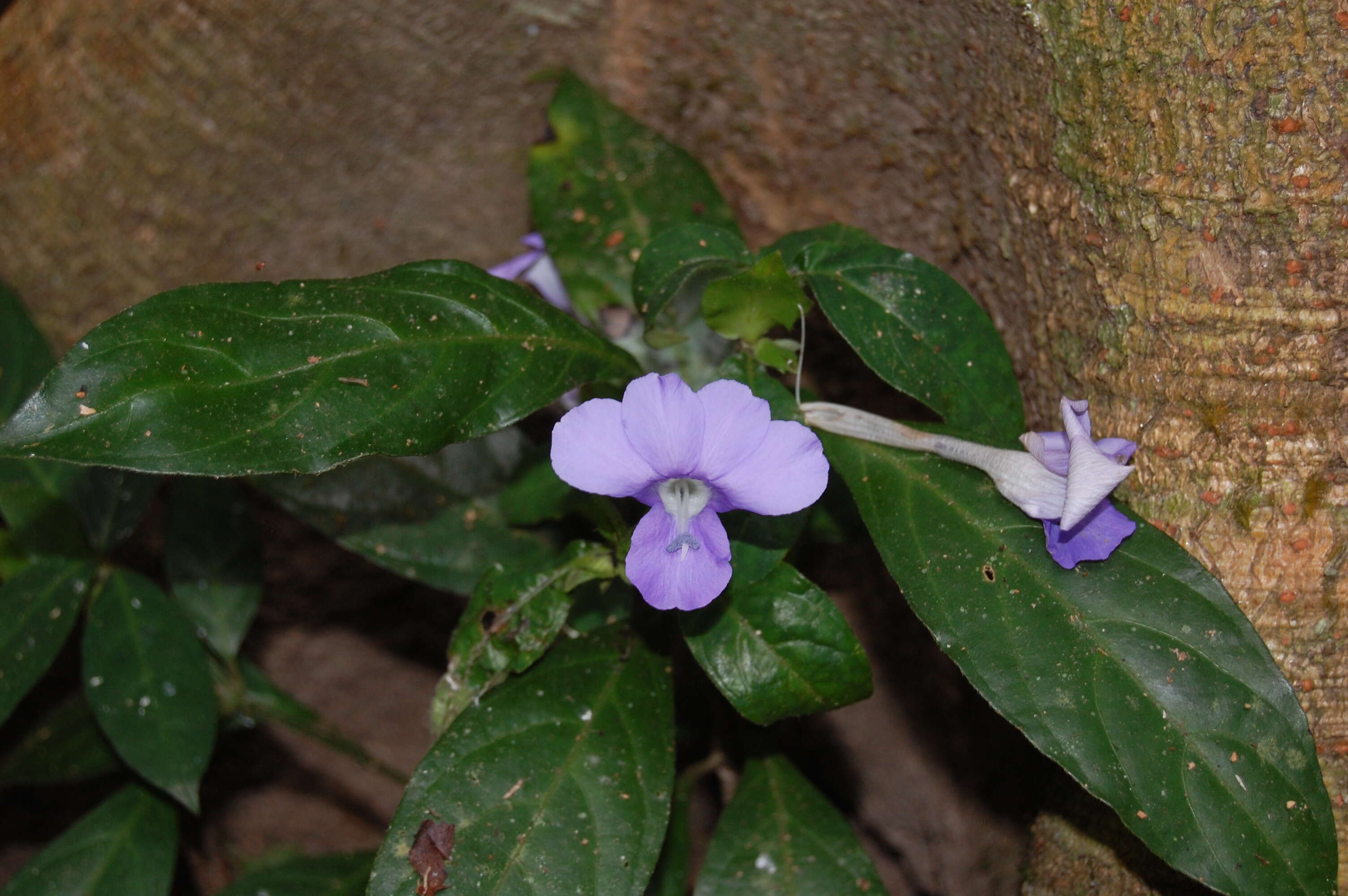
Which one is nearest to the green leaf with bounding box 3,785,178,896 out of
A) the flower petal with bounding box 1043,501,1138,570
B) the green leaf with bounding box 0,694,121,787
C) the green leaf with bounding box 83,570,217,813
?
the green leaf with bounding box 0,694,121,787

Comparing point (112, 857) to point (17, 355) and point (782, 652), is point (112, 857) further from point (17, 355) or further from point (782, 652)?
point (782, 652)

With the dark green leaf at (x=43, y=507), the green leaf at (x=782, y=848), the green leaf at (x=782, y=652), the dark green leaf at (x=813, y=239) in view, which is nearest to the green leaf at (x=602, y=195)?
the dark green leaf at (x=813, y=239)

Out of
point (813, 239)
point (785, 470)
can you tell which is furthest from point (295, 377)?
point (813, 239)

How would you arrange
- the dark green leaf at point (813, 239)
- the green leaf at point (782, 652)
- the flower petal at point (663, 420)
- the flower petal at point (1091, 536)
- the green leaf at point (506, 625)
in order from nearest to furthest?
the flower petal at point (663, 420) < the flower petal at point (1091, 536) < the green leaf at point (782, 652) < the green leaf at point (506, 625) < the dark green leaf at point (813, 239)

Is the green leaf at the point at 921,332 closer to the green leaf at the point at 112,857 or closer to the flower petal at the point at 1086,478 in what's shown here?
the flower petal at the point at 1086,478

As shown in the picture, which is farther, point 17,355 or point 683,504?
point 17,355

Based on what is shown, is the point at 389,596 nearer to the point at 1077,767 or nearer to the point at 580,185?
the point at 580,185

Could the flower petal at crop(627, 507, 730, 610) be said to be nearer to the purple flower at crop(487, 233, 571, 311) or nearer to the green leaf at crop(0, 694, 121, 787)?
the purple flower at crop(487, 233, 571, 311)
